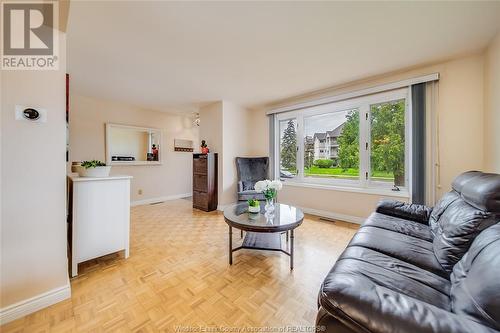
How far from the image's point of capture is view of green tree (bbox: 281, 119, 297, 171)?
4.25 meters

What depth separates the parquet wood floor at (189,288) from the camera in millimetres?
1315

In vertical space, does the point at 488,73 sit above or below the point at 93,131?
above

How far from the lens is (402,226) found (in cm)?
183

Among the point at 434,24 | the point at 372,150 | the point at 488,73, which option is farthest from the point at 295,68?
the point at 488,73

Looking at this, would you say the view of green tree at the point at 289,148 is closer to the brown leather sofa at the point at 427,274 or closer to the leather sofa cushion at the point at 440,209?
the brown leather sofa at the point at 427,274

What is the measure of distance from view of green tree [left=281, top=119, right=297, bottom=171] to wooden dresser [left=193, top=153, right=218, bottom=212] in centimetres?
151

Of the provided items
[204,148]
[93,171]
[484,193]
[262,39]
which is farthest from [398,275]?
[204,148]

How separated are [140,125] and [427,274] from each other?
536 cm

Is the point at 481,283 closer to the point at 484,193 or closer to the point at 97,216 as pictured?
the point at 484,193

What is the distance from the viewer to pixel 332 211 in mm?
3611

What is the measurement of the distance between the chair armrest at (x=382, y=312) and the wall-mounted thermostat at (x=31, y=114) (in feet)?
6.84

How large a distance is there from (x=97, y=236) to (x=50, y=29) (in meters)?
1.77

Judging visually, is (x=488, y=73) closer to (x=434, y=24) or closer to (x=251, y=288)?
(x=434, y=24)
